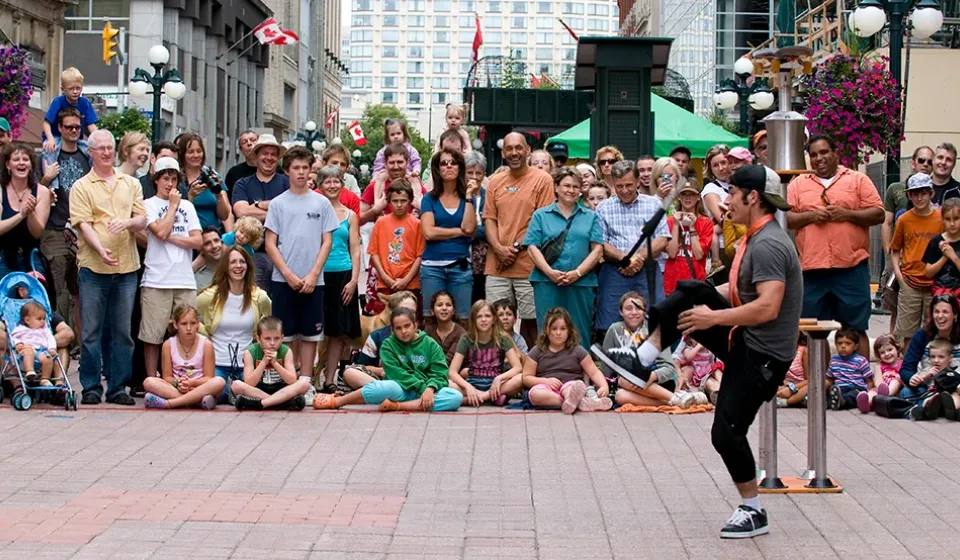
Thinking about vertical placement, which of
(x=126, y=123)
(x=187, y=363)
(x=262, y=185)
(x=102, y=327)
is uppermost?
(x=126, y=123)

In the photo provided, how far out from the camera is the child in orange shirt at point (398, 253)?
1283 cm

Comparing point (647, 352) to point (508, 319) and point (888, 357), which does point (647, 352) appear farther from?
point (888, 357)

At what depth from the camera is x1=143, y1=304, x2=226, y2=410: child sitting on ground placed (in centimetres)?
1140

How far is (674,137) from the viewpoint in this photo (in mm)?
22359

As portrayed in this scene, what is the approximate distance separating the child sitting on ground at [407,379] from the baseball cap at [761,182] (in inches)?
171

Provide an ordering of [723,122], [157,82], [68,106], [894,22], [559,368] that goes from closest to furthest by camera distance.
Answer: [559,368] < [68,106] < [894,22] < [157,82] < [723,122]

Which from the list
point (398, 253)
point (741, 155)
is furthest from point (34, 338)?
point (741, 155)

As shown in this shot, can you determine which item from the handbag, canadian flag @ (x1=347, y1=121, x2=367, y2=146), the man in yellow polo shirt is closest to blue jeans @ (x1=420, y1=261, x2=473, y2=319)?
the handbag

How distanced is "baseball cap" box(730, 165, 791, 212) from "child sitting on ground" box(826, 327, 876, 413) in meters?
4.27

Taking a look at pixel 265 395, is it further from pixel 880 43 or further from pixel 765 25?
pixel 765 25

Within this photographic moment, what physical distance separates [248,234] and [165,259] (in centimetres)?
84

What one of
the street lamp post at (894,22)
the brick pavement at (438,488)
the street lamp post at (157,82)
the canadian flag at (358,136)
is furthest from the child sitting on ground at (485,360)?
the canadian flag at (358,136)

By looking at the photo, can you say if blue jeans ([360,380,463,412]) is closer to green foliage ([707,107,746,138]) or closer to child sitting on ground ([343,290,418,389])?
child sitting on ground ([343,290,418,389])

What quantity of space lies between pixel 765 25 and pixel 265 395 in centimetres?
4358
